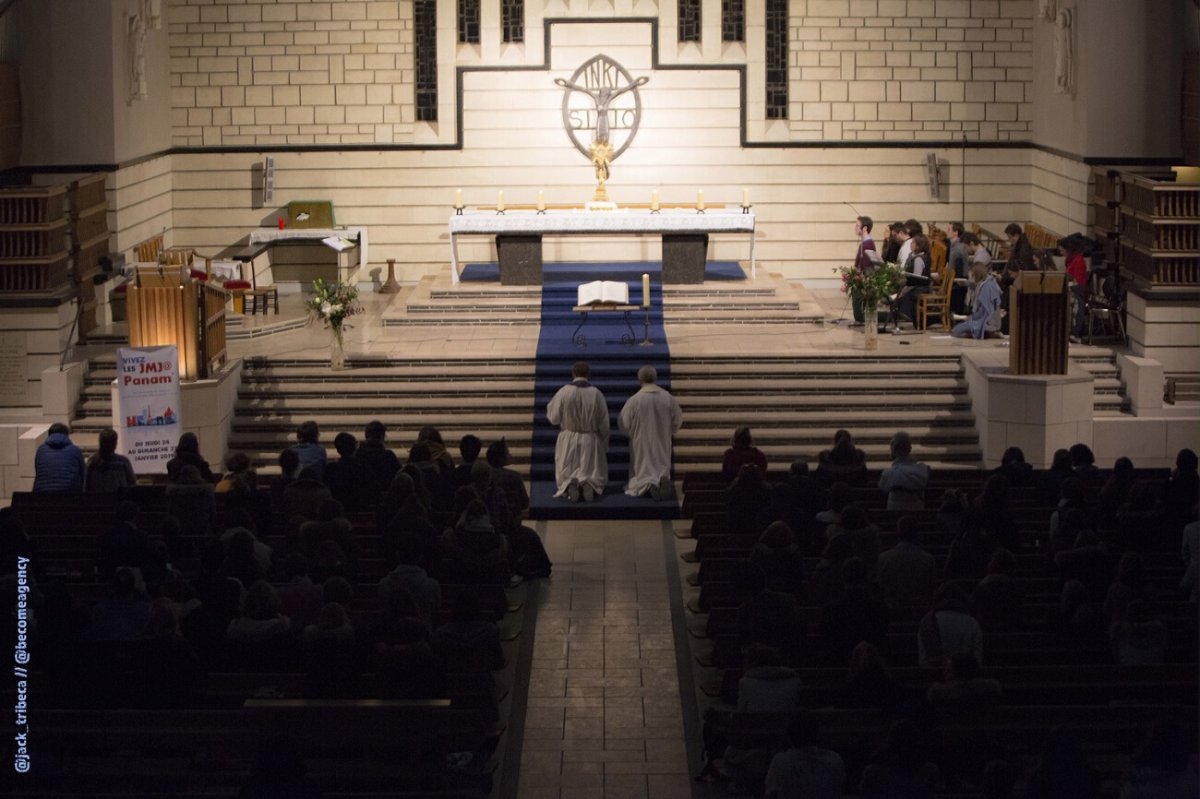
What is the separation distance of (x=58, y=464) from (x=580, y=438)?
15.1ft

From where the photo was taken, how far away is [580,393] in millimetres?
17109

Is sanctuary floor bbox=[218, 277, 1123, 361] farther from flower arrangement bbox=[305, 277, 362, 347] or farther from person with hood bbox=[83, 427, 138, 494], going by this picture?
person with hood bbox=[83, 427, 138, 494]

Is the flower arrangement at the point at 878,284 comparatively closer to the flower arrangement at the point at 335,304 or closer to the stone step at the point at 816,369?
the stone step at the point at 816,369

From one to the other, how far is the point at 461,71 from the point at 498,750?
50.7ft

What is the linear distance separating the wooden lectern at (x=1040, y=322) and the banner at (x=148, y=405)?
7.96m

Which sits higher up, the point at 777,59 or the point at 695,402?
the point at 777,59

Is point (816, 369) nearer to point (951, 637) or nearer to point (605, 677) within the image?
point (605, 677)

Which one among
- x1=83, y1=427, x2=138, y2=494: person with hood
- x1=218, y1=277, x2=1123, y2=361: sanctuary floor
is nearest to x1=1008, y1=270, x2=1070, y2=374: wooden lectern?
x1=218, y1=277, x2=1123, y2=361: sanctuary floor

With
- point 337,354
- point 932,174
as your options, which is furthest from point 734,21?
point 337,354

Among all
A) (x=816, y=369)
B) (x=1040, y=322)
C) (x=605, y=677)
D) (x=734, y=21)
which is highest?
(x=734, y=21)

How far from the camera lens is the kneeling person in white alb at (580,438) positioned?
17141mm

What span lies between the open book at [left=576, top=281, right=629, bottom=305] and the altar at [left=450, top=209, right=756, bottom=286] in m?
2.62

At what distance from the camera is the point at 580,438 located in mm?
17328

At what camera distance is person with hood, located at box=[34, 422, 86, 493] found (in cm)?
1535
